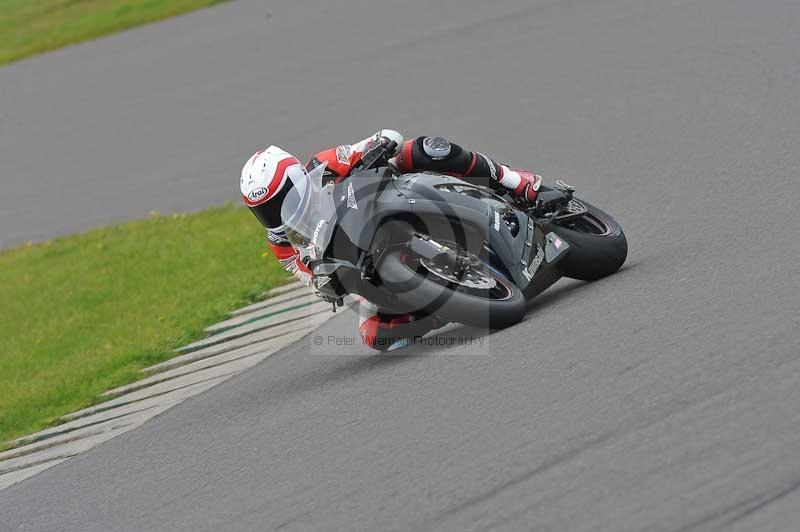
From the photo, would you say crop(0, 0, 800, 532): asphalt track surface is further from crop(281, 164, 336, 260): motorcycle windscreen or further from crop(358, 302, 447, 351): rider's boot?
crop(281, 164, 336, 260): motorcycle windscreen

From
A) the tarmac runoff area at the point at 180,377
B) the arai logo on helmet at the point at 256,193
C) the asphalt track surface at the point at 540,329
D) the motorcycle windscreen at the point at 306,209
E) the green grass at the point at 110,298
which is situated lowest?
the green grass at the point at 110,298

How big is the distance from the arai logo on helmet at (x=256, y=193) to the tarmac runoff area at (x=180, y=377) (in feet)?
5.72

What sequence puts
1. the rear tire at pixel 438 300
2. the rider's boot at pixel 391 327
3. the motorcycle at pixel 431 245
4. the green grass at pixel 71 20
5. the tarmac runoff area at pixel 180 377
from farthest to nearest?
the green grass at pixel 71 20 < the tarmac runoff area at pixel 180 377 < the rider's boot at pixel 391 327 < the motorcycle at pixel 431 245 < the rear tire at pixel 438 300

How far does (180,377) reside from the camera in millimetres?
8141

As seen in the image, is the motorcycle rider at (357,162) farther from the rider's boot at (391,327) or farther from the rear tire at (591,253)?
the rear tire at (591,253)

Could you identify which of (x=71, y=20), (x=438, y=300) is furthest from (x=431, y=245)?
(x=71, y=20)

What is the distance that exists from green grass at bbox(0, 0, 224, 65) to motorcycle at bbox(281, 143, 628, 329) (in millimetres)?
15579

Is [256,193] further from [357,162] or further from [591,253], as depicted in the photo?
[591,253]

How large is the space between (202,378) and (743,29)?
7.35 m

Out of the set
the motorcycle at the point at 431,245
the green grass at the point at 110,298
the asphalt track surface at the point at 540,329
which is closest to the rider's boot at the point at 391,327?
the asphalt track surface at the point at 540,329

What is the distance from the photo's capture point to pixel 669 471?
3.99 meters

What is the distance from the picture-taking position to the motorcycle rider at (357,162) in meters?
6.32

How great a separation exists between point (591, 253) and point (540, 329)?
1.04m

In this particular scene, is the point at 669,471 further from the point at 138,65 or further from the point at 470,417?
the point at 138,65
